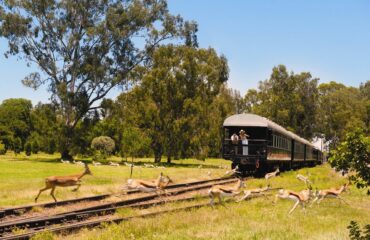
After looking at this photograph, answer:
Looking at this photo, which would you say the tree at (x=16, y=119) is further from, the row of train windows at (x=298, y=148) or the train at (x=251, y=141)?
the train at (x=251, y=141)

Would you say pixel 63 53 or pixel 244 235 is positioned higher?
pixel 63 53

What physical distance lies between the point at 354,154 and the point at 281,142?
24.4 metres

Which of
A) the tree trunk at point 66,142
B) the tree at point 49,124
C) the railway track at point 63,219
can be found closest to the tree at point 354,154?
the railway track at point 63,219

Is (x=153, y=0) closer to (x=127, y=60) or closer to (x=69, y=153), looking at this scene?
(x=127, y=60)

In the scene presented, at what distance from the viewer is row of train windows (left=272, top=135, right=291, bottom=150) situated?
29062 mm

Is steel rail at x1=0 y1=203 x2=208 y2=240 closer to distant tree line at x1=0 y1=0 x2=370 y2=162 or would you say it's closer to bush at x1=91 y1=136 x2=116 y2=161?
distant tree line at x1=0 y1=0 x2=370 y2=162

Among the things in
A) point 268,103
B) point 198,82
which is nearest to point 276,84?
point 268,103

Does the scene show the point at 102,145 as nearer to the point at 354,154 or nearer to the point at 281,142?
the point at 281,142

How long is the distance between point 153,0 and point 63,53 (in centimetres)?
1095

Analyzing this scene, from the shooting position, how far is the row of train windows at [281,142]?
29.1m

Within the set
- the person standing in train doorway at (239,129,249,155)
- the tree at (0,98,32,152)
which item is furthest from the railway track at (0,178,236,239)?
the tree at (0,98,32,152)

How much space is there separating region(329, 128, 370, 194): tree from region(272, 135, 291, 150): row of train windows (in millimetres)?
20801

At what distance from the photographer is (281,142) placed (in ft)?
105

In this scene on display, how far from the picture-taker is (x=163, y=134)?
156 feet
